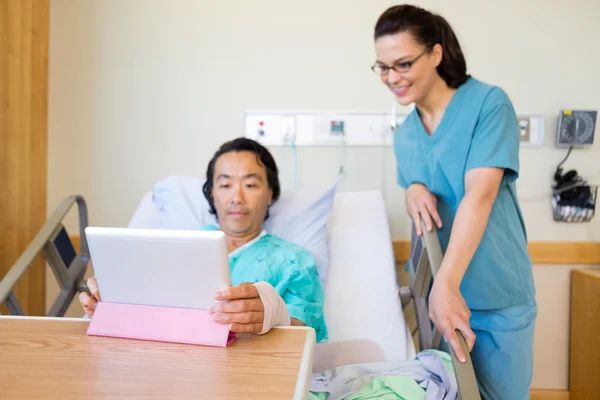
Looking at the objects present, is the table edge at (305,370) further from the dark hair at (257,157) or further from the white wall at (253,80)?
the white wall at (253,80)

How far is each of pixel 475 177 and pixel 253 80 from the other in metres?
1.20

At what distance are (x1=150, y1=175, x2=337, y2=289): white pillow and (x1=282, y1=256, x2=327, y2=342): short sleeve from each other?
1.01 feet

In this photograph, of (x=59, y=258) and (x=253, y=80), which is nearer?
(x=59, y=258)

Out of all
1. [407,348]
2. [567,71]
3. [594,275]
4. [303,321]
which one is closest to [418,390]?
[303,321]

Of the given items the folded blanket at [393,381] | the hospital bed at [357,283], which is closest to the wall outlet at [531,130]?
the hospital bed at [357,283]

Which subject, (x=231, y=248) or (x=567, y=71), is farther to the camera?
(x=567, y=71)

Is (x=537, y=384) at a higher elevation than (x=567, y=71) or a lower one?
lower

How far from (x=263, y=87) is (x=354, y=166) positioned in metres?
0.51

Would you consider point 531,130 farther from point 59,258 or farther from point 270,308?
point 59,258

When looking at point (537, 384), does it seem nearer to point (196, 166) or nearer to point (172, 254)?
point (196, 166)

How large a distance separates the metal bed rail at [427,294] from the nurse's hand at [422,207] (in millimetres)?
31

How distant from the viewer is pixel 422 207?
5.23 feet

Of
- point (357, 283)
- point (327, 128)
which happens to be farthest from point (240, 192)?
point (327, 128)

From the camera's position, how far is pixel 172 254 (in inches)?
38.9
